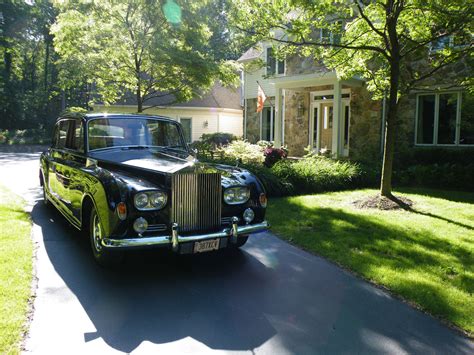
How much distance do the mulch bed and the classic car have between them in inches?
167

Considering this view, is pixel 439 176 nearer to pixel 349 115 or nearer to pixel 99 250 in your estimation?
pixel 349 115

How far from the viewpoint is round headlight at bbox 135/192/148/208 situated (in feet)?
14.2

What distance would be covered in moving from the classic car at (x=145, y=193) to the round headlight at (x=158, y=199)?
0.4 inches

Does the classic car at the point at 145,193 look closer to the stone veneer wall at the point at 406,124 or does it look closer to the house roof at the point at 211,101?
the stone veneer wall at the point at 406,124

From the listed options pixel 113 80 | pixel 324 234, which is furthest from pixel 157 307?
pixel 113 80

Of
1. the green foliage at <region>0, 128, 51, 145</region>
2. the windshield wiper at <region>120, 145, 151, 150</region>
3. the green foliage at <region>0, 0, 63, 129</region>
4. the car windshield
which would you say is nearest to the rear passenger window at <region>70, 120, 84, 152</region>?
the car windshield

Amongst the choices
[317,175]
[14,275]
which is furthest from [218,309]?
[317,175]

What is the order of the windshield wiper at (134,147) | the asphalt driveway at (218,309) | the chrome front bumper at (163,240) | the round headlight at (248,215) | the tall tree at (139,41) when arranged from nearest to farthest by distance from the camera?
the asphalt driveway at (218,309) < the chrome front bumper at (163,240) < the round headlight at (248,215) < the windshield wiper at (134,147) < the tall tree at (139,41)

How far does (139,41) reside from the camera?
12.7m

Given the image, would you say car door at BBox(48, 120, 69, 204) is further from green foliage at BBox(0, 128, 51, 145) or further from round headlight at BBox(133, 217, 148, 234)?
green foliage at BBox(0, 128, 51, 145)

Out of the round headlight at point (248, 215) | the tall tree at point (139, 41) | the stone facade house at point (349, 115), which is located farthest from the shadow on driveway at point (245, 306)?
the tall tree at point (139, 41)

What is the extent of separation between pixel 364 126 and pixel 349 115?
0.86 meters

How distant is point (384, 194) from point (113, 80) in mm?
9921

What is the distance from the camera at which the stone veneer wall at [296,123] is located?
60.6ft
